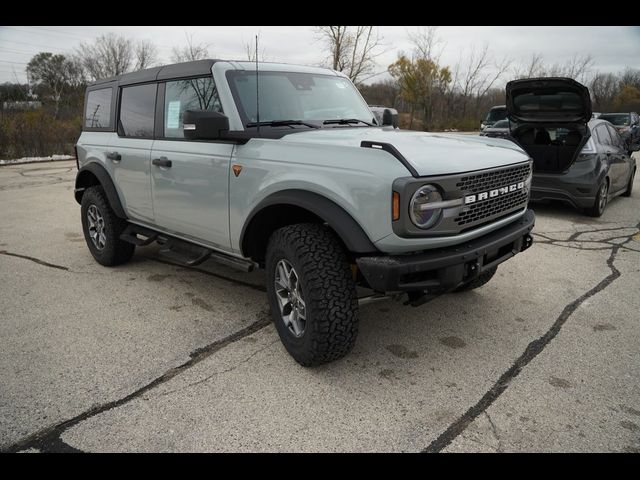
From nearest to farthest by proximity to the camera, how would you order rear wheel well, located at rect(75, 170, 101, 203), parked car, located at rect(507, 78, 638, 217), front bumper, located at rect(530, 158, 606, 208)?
rear wheel well, located at rect(75, 170, 101, 203) < parked car, located at rect(507, 78, 638, 217) < front bumper, located at rect(530, 158, 606, 208)

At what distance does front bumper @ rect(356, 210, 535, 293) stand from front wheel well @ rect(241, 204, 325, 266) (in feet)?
1.99

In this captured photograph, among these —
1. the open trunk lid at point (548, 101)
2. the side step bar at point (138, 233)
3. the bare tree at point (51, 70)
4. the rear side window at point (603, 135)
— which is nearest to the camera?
the side step bar at point (138, 233)

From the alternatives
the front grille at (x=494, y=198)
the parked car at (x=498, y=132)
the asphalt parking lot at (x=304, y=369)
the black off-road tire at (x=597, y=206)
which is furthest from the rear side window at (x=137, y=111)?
the black off-road tire at (x=597, y=206)

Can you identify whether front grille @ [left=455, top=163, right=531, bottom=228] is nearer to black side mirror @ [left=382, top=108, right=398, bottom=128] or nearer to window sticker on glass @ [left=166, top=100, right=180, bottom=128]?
black side mirror @ [left=382, top=108, right=398, bottom=128]

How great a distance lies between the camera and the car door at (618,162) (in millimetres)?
Result: 7773

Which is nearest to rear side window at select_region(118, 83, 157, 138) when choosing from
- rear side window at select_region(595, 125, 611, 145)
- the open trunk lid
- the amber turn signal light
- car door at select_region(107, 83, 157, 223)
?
car door at select_region(107, 83, 157, 223)

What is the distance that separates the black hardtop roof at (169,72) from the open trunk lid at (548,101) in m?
4.88

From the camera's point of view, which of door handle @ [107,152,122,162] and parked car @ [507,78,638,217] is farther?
parked car @ [507,78,638,217]

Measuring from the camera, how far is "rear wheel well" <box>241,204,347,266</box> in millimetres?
3117

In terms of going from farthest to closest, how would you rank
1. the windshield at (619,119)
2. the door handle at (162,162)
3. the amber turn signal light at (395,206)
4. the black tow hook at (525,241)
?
the windshield at (619,119) < the door handle at (162,162) < the black tow hook at (525,241) < the amber turn signal light at (395,206)

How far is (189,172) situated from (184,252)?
0.71 meters

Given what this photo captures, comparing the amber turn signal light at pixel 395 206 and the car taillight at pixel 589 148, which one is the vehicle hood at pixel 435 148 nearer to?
the amber turn signal light at pixel 395 206

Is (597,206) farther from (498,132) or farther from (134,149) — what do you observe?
(134,149)

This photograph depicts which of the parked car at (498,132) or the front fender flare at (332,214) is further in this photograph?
the parked car at (498,132)
